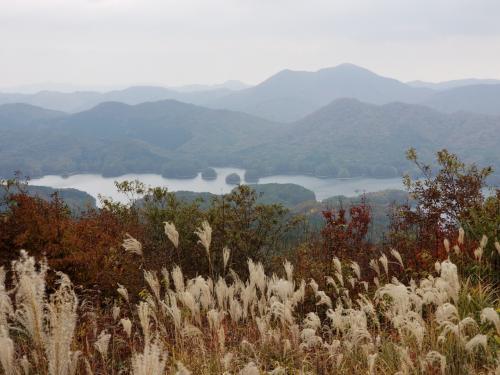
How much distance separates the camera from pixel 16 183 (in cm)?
1257

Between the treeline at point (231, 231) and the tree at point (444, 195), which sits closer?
the treeline at point (231, 231)

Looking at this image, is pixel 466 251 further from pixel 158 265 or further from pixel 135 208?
pixel 135 208

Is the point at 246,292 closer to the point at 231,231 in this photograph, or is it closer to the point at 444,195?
the point at 231,231

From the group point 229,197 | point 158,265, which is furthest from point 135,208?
point 158,265

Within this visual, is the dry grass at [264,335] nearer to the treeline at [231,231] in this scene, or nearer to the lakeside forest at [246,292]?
the lakeside forest at [246,292]

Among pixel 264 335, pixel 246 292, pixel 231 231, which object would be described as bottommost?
pixel 264 335

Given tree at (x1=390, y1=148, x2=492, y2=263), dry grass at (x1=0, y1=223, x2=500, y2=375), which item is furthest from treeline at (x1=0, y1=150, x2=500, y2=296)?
dry grass at (x1=0, y1=223, x2=500, y2=375)

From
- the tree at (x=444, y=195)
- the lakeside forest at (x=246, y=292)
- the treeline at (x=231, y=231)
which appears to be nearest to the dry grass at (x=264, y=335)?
the lakeside forest at (x=246, y=292)

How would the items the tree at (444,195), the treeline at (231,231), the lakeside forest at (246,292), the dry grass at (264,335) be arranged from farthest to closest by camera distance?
the tree at (444,195) < the treeline at (231,231) < the lakeside forest at (246,292) < the dry grass at (264,335)

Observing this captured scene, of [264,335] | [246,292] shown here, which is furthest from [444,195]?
[264,335]

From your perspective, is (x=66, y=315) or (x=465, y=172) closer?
(x=66, y=315)

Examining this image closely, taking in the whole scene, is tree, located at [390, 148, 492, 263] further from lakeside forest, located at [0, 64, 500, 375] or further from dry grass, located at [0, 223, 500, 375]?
dry grass, located at [0, 223, 500, 375]

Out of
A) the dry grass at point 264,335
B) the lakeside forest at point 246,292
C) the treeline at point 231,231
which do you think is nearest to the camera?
the dry grass at point 264,335

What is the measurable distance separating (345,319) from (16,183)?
10.7 m
